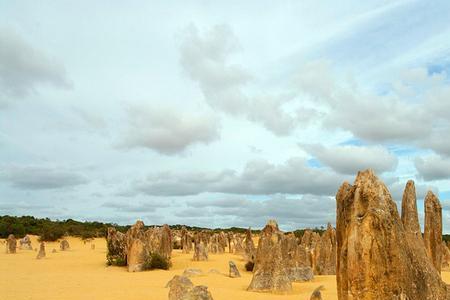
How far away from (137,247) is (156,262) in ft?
3.93

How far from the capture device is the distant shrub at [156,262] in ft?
75.5

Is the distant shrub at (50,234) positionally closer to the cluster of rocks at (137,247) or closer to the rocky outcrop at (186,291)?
the cluster of rocks at (137,247)

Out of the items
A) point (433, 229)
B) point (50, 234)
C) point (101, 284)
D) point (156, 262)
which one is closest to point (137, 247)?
point (156, 262)

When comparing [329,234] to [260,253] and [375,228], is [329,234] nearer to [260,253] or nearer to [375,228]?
[260,253]

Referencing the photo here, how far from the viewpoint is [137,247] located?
2305cm

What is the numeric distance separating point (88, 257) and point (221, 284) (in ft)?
52.6

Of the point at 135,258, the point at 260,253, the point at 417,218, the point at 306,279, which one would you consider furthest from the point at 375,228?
the point at 135,258

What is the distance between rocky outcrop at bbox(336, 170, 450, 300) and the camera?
689 centimetres

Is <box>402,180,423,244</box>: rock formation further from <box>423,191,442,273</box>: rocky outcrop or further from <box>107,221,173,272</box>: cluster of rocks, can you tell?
<box>107,221,173,272</box>: cluster of rocks

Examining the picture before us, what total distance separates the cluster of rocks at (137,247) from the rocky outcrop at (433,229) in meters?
13.8

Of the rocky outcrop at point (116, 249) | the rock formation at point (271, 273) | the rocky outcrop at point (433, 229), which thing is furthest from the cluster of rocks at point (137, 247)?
the rocky outcrop at point (433, 229)

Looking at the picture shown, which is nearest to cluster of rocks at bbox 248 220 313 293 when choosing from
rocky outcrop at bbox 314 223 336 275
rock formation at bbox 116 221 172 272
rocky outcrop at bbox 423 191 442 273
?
rocky outcrop at bbox 423 191 442 273

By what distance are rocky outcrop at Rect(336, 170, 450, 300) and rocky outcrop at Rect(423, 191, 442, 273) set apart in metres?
5.80

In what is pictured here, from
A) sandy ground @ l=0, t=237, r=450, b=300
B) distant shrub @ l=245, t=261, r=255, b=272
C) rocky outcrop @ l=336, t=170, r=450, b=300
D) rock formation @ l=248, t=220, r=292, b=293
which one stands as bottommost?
distant shrub @ l=245, t=261, r=255, b=272
